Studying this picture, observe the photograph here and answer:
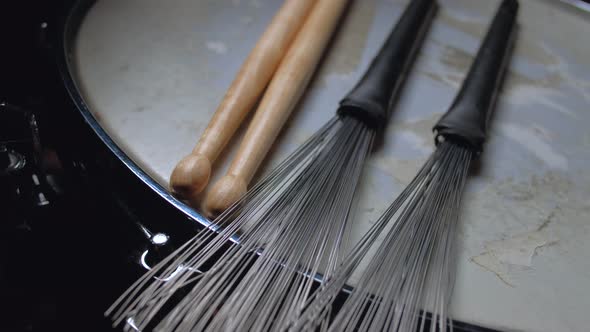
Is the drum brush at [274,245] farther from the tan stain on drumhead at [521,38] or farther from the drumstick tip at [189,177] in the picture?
the tan stain on drumhead at [521,38]

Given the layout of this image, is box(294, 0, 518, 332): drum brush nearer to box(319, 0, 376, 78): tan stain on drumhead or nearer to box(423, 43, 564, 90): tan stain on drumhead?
box(423, 43, 564, 90): tan stain on drumhead

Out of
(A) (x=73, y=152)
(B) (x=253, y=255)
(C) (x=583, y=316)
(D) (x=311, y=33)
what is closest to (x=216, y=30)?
(D) (x=311, y=33)

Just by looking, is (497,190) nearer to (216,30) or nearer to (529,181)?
(529,181)

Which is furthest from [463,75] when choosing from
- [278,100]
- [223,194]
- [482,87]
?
[223,194]

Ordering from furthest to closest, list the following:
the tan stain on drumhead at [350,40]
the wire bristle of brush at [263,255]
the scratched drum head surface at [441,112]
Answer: the tan stain on drumhead at [350,40] → the scratched drum head surface at [441,112] → the wire bristle of brush at [263,255]

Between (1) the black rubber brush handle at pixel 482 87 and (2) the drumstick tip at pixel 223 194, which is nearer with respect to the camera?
(2) the drumstick tip at pixel 223 194

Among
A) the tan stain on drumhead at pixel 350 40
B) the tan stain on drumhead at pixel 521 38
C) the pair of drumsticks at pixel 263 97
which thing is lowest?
the pair of drumsticks at pixel 263 97

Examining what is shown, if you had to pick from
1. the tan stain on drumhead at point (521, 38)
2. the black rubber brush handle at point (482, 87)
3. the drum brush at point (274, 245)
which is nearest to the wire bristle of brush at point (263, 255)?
the drum brush at point (274, 245)

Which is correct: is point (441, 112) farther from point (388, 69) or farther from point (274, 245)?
point (274, 245)

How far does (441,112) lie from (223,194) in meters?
0.32

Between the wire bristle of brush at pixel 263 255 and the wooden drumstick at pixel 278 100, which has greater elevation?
the wooden drumstick at pixel 278 100

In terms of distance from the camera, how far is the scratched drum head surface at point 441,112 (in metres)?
0.53

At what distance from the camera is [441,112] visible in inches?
27.3

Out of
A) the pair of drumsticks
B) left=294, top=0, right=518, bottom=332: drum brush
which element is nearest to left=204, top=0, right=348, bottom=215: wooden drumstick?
the pair of drumsticks
